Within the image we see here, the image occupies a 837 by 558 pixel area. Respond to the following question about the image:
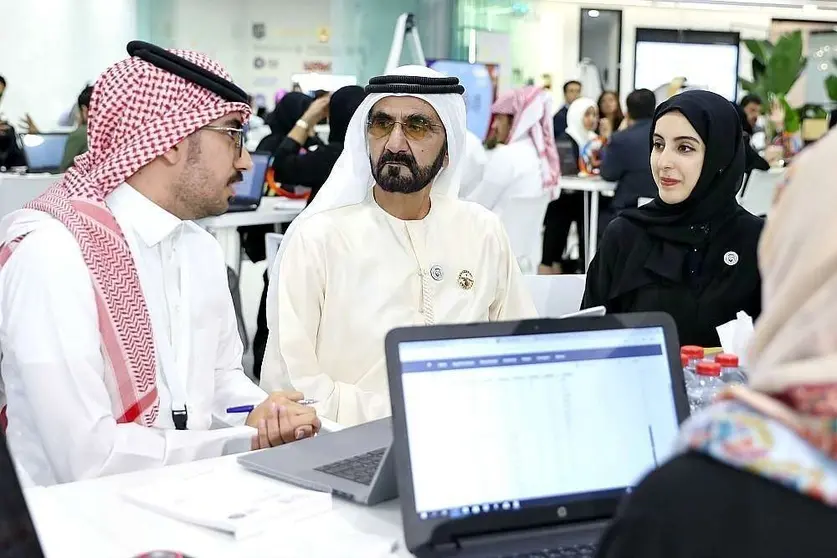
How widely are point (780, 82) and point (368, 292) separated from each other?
857 cm

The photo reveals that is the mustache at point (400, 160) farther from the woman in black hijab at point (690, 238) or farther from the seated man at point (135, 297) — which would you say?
the woman in black hijab at point (690, 238)

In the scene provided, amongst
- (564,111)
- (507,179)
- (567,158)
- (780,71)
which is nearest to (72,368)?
(507,179)

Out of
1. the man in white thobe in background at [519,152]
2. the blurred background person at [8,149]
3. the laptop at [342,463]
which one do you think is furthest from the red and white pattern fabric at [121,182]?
the blurred background person at [8,149]

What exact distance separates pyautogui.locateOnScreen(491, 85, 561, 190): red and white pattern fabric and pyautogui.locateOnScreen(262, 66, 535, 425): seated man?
15.0 ft

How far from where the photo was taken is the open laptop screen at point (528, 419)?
1.39 m

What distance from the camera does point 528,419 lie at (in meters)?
1.42

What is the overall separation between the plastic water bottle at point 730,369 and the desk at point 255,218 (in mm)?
3736

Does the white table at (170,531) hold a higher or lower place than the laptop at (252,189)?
higher

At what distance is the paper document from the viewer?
150 centimetres

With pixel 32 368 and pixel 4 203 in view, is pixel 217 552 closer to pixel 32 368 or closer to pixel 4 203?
pixel 32 368

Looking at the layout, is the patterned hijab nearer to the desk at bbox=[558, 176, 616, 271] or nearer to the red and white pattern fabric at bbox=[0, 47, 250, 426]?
the red and white pattern fabric at bbox=[0, 47, 250, 426]

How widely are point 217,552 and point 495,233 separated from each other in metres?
1.70

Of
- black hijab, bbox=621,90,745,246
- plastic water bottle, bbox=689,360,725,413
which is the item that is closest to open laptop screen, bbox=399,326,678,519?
plastic water bottle, bbox=689,360,725,413

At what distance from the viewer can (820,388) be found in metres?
0.79
